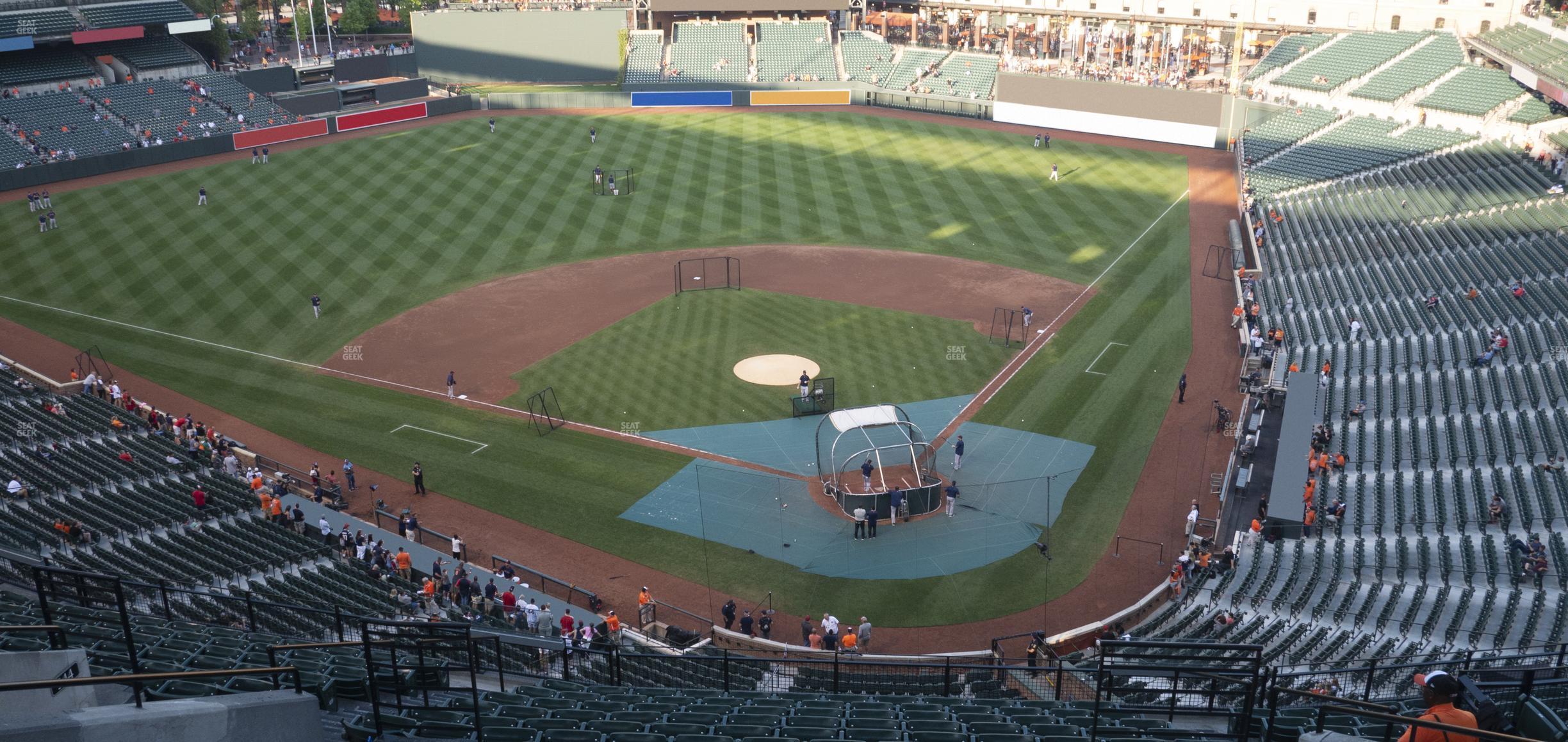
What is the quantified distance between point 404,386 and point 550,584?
1322 centimetres

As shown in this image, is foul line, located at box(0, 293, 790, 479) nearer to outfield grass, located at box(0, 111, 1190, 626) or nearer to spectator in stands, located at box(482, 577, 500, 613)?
outfield grass, located at box(0, 111, 1190, 626)

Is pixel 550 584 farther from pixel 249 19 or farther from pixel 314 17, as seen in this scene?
pixel 314 17

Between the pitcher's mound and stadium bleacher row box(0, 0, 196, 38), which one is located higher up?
stadium bleacher row box(0, 0, 196, 38)

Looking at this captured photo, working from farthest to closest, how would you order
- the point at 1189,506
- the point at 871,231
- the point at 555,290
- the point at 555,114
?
A: the point at 555,114, the point at 871,231, the point at 555,290, the point at 1189,506

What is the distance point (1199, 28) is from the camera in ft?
252

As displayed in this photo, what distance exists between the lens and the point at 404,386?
1452 inches

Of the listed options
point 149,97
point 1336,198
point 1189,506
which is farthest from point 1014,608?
point 149,97

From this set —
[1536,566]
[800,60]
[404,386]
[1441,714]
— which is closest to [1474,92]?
[800,60]

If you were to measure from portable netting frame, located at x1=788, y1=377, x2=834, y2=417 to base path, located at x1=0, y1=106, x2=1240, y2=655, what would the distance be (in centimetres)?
881

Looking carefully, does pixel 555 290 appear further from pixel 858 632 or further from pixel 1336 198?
pixel 1336 198

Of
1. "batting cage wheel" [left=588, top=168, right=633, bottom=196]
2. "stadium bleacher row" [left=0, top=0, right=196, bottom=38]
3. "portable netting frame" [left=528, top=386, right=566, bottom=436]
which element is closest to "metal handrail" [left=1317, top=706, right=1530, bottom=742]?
"portable netting frame" [left=528, top=386, right=566, bottom=436]

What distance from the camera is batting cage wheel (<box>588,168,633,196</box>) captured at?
56.1 metres

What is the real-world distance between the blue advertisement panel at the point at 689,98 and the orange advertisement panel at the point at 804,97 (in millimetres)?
1762

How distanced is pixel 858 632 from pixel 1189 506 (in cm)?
1017
